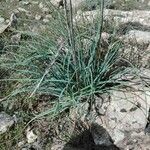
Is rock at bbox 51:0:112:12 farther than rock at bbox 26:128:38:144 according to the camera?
Yes

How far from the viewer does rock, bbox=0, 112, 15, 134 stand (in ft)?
11.6

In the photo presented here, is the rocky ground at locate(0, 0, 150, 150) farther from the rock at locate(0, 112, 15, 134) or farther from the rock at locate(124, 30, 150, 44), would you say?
the rock at locate(124, 30, 150, 44)

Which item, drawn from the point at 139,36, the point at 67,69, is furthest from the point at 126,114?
the point at 139,36

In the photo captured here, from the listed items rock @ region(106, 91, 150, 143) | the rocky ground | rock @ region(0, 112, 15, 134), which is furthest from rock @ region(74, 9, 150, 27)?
rock @ region(0, 112, 15, 134)

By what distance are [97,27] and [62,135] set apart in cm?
104

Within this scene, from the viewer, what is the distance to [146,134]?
11.0ft

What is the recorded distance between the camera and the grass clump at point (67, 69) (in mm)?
3461

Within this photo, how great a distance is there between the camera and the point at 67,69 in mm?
3406

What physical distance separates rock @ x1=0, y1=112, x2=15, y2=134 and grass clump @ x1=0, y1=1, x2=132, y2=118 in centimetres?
19

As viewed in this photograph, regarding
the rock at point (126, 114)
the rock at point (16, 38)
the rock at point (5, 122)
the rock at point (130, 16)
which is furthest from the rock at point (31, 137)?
the rock at point (130, 16)

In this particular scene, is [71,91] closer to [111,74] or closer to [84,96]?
[84,96]

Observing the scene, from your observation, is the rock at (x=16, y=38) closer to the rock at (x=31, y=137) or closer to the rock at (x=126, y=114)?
the rock at (x=31, y=137)

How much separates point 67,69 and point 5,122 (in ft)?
2.36

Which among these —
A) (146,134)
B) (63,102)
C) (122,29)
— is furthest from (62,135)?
(122,29)
